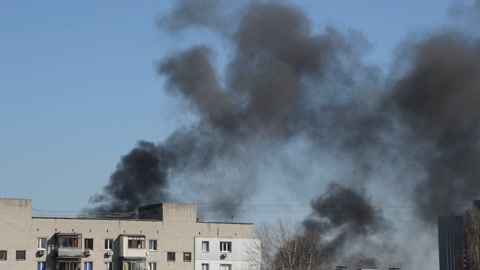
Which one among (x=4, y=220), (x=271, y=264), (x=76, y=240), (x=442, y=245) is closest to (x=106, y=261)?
(x=76, y=240)

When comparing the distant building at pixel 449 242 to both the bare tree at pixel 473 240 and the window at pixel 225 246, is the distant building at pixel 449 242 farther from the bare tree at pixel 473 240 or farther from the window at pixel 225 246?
the bare tree at pixel 473 240

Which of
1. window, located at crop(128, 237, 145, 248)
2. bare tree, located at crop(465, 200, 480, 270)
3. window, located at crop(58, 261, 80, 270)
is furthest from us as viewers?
window, located at crop(128, 237, 145, 248)

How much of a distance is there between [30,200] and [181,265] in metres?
16.3

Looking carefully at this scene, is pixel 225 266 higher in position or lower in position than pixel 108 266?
higher

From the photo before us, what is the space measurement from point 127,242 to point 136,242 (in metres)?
1.02

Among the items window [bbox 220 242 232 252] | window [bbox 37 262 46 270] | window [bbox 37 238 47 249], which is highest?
window [bbox 220 242 232 252]

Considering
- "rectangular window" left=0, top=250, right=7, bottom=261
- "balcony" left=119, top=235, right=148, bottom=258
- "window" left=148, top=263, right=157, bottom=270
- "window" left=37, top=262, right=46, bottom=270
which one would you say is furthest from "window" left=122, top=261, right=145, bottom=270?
"rectangular window" left=0, top=250, right=7, bottom=261

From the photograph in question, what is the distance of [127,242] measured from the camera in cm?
9794

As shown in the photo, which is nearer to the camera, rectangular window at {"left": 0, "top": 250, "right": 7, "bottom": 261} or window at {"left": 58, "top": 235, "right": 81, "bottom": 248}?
rectangular window at {"left": 0, "top": 250, "right": 7, "bottom": 261}

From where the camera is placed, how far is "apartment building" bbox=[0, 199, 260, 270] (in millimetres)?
94438

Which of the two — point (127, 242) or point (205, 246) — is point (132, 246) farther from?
point (205, 246)

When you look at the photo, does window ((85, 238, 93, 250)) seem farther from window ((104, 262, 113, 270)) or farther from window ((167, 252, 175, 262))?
window ((167, 252, 175, 262))

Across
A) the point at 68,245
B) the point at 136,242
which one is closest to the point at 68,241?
the point at 68,245

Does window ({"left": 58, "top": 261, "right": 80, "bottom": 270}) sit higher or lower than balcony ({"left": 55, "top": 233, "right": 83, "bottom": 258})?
lower
